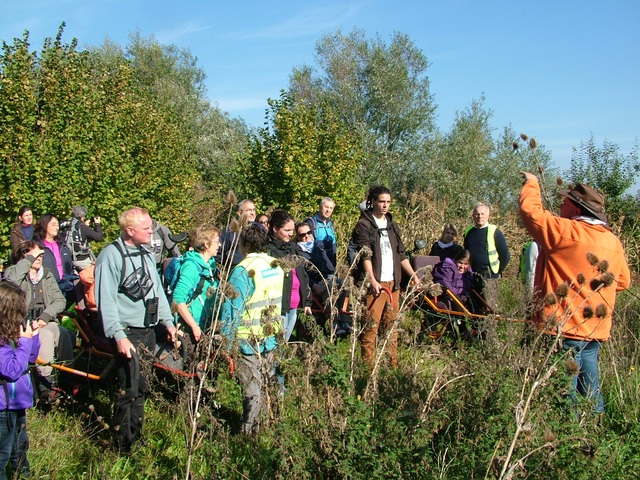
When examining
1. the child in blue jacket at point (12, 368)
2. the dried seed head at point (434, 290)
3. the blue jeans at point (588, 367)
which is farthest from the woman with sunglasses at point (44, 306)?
the blue jeans at point (588, 367)

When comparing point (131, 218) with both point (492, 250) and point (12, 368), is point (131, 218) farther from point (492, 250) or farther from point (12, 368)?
point (492, 250)

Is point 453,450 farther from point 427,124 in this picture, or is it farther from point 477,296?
point 427,124

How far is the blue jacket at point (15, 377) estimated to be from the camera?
12.1ft

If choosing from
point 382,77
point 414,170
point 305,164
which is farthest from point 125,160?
point 382,77

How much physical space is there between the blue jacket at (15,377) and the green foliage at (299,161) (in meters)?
10.0

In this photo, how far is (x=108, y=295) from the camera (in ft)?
14.1

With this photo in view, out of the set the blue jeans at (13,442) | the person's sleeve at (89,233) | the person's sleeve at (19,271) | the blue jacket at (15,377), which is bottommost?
the blue jeans at (13,442)

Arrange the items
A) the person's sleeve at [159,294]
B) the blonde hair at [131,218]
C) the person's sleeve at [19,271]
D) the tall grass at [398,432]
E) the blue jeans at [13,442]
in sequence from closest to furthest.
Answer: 1. the tall grass at [398,432]
2. the blue jeans at [13,442]
3. the blonde hair at [131,218]
4. the person's sleeve at [159,294]
5. the person's sleeve at [19,271]

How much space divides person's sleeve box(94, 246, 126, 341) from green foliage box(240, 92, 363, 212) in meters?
9.36

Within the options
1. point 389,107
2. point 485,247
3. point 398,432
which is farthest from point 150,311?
point 389,107

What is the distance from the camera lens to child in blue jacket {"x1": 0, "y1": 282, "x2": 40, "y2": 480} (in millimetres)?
3713

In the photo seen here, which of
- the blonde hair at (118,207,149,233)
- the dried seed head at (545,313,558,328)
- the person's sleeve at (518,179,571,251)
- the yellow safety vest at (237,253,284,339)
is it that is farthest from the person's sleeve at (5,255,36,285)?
the dried seed head at (545,313,558,328)

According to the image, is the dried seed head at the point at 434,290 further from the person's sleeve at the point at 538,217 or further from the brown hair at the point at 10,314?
the brown hair at the point at 10,314

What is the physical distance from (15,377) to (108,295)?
813 millimetres
